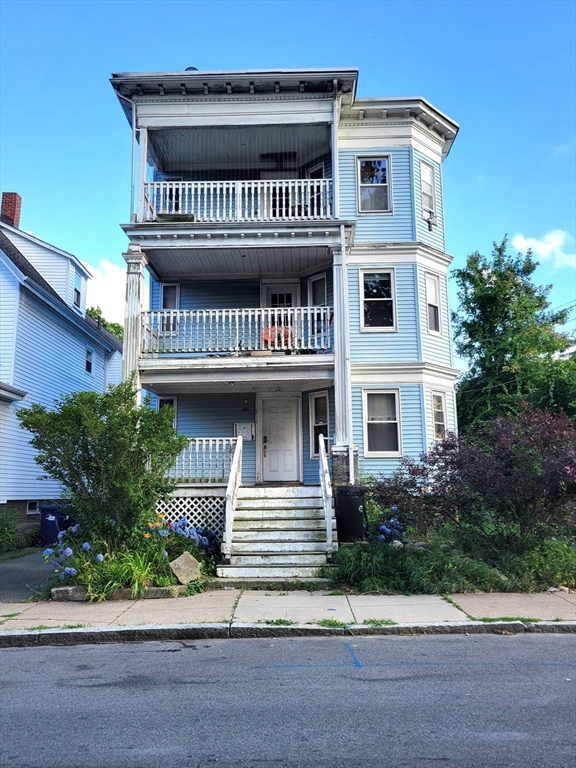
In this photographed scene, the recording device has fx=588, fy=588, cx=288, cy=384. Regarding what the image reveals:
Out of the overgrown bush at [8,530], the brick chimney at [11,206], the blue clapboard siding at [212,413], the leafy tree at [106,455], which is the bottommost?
the overgrown bush at [8,530]

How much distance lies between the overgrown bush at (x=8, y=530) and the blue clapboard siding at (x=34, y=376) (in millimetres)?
766

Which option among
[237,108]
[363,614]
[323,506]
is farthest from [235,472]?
[237,108]

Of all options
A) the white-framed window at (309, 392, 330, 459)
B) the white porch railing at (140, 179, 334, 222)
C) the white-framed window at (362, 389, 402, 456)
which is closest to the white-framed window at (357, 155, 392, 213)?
the white porch railing at (140, 179, 334, 222)

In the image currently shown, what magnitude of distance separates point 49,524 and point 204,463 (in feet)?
18.2

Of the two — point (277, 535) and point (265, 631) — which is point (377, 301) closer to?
point (277, 535)

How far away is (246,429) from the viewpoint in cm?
1512

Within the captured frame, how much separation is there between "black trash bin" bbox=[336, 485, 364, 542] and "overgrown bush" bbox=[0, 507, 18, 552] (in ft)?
27.2

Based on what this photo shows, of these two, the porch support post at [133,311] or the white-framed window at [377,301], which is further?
the white-framed window at [377,301]

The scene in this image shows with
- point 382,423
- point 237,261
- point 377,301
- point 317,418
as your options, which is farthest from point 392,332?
point 237,261

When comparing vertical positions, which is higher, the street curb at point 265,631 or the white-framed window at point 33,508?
the white-framed window at point 33,508

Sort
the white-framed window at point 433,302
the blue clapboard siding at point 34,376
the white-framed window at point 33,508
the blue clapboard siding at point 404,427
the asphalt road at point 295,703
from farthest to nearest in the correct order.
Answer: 1. the white-framed window at point 33,508
2. the white-framed window at point 433,302
3. the blue clapboard siding at point 34,376
4. the blue clapboard siding at point 404,427
5. the asphalt road at point 295,703

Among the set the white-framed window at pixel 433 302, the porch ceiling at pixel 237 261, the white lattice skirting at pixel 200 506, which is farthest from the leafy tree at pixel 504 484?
the porch ceiling at pixel 237 261

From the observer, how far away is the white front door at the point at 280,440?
14914 millimetres

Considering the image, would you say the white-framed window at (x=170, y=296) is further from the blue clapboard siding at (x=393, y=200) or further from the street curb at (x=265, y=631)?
the street curb at (x=265, y=631)
